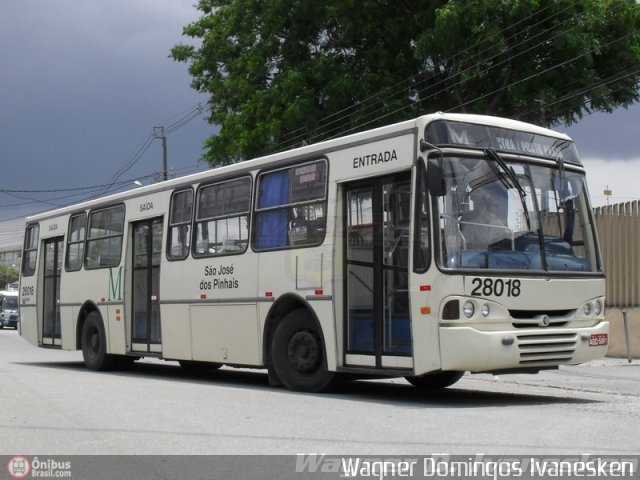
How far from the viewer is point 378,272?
37.0ft

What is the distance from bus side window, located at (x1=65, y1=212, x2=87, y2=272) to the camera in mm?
18531

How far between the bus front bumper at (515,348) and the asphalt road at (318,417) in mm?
477

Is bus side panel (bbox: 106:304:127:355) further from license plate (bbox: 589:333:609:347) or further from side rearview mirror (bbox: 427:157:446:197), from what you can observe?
license plate (bbox: 589:333:609:347)

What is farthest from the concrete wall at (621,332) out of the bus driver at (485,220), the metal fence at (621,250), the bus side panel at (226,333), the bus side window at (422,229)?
the bus side window at (422,229)

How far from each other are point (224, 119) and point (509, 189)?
19629mm

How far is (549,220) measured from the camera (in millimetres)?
11219

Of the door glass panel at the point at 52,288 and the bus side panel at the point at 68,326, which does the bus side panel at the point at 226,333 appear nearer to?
the bus side panel at the point at 68,326

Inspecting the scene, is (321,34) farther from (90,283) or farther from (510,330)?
(510,330)

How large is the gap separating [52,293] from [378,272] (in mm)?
10310

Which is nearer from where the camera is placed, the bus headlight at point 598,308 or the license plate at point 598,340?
Answer: the license plate at point 598,340

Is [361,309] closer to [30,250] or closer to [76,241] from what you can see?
[76,241]

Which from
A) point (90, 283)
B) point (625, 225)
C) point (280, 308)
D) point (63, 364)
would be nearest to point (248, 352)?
point (280, 308)

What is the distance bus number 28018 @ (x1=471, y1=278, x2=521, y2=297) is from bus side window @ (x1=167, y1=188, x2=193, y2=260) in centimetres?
591

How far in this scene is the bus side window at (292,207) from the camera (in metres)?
12.2
